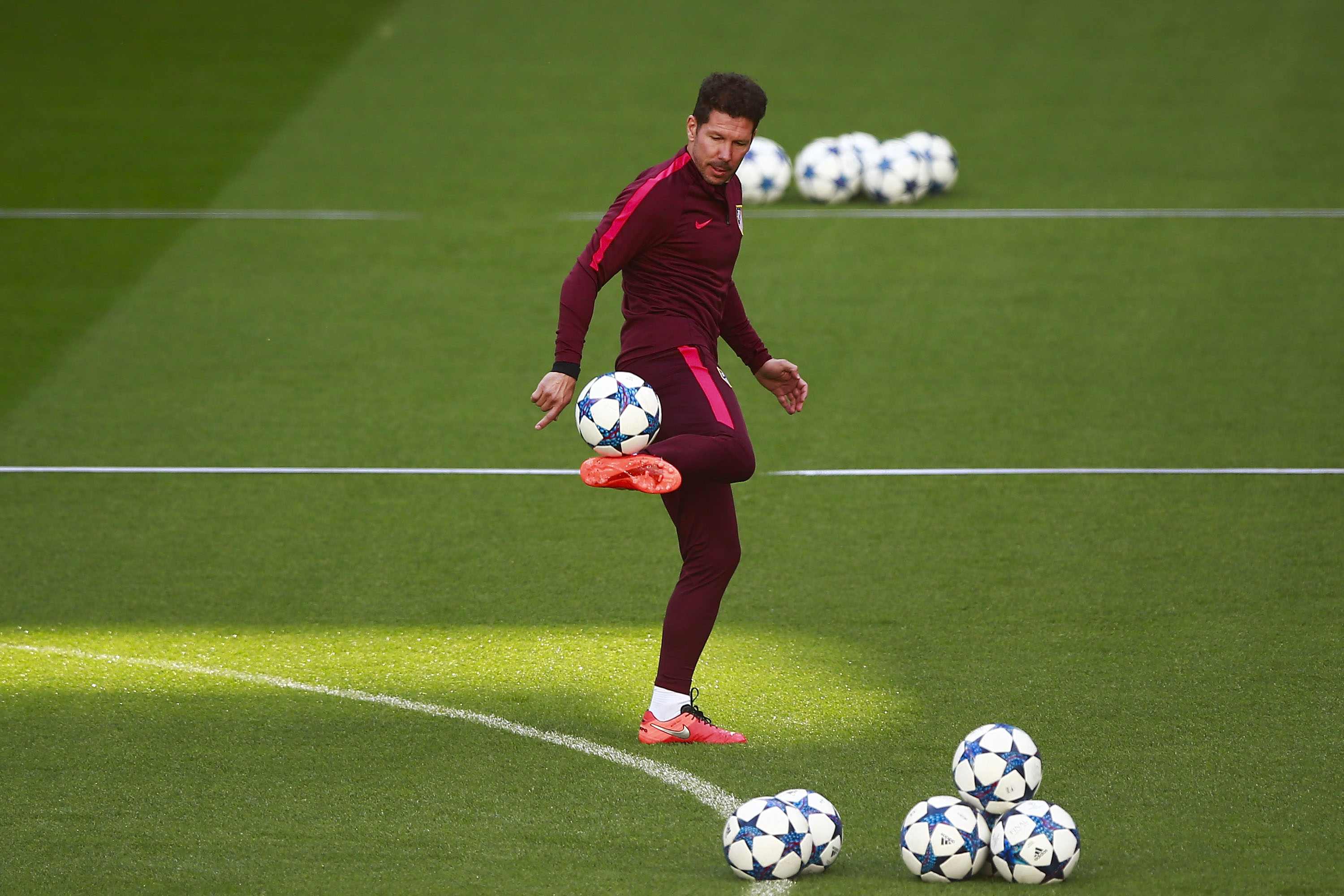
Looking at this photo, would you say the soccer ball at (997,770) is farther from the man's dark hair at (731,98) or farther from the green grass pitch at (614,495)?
the man's dark hair at (731,98)

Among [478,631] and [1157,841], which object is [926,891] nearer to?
[1157,841]

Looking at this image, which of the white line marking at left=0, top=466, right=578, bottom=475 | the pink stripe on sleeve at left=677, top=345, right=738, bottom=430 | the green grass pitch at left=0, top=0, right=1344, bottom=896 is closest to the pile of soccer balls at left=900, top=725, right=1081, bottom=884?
the green grass pitch at left=0, top=0, right=1344, bottom=896

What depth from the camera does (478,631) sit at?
655cm

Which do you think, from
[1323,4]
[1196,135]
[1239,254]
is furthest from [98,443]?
[1323,4]

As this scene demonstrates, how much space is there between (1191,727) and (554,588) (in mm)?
2730

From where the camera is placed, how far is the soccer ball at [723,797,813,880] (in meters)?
4.33

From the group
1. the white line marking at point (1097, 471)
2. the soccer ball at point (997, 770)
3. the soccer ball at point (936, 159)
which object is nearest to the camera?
the soccer ball at point (997, 770)

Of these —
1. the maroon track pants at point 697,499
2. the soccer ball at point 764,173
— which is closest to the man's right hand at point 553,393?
the maroon track pants at point 697,499

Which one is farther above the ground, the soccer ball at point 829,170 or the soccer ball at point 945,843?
the soccer ball at point 829,170

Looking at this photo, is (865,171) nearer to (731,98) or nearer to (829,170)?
(829,170)

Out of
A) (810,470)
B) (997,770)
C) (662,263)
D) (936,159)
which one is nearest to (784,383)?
(662,263)

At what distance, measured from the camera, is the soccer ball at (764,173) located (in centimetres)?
1352

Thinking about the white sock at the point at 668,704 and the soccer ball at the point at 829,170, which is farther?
the soccer ball at the point at 829,170

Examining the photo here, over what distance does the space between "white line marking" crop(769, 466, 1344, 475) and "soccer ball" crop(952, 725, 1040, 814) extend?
13.4 feet
